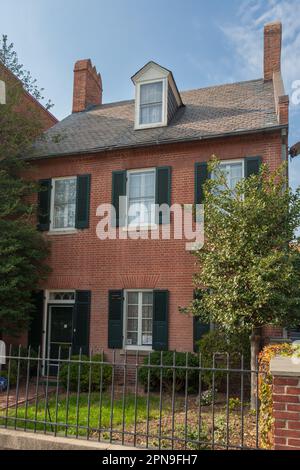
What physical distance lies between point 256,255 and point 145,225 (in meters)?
4.42

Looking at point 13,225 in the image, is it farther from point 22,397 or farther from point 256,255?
point 256,255

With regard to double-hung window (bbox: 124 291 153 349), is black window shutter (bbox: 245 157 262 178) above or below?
above

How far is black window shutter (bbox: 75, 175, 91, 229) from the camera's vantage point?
12.6 m

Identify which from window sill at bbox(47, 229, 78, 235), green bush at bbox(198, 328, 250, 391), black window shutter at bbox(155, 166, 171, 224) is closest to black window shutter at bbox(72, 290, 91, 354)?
window sill at bbox(47, 229, 78, 235)

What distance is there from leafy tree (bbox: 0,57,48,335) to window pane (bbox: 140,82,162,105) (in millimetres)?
3255

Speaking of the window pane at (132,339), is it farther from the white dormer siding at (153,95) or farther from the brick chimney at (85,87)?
the brick chimney at (85,87)

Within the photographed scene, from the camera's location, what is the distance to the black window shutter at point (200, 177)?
11.5 metres

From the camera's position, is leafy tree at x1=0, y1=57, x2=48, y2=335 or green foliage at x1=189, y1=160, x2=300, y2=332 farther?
leafy tree at x1=0, y1=57, x2=48, y2=335

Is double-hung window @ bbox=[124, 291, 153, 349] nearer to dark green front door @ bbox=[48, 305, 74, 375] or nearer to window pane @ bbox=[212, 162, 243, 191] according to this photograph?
dark green front door @ bbox=[48, 305, 74, 375]

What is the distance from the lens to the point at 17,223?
1211 cm

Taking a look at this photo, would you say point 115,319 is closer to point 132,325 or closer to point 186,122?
point 132,325

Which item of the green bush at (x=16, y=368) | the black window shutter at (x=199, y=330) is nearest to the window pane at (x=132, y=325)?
the black window shutter at (x=199, y=330)
